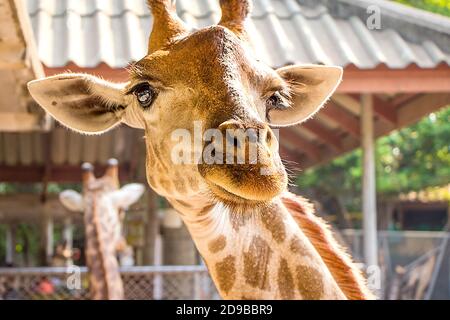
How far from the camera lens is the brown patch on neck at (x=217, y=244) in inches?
132

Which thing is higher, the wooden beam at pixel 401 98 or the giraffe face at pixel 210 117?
the wooden beam at pixel 401 98

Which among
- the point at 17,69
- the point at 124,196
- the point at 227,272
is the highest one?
the point at 17,69

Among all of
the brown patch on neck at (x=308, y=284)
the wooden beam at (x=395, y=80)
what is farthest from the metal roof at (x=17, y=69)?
the wooden beam at (x=395, y=80)

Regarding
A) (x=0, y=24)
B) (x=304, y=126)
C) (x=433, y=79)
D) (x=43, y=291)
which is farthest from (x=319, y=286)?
(x=304, y=126)

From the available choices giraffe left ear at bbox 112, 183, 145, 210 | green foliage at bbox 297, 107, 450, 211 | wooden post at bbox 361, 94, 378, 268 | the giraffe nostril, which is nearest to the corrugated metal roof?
wooden post at bbox 361, 94, 378, 268

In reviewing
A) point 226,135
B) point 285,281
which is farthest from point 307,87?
point 226,135

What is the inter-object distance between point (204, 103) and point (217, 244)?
772mm

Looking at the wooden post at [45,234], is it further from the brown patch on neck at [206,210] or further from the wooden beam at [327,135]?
the brown patch on neck at [206,210]

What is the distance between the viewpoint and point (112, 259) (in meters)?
6.59

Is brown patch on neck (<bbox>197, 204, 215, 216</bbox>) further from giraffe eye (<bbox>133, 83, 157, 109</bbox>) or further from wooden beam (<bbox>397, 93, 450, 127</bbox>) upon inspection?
wooden beam (<bbox>397, 93, 450, 127</bbox>)

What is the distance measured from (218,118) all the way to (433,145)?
16.2 metres

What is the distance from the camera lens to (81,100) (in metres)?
Answer: 3.57

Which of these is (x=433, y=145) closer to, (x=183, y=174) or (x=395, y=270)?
(x=395, y=270)

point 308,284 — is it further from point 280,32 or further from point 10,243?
point 10,243
